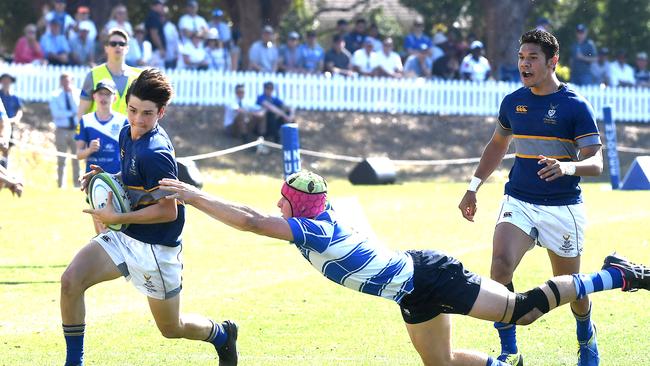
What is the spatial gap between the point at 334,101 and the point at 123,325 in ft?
67.3

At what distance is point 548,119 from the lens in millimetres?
8297

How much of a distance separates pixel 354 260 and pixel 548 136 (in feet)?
7.44

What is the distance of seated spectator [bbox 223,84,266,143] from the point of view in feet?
88.5

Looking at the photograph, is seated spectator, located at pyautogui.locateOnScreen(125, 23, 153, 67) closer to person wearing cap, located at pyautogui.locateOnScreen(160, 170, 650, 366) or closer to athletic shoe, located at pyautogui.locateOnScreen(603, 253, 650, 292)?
athletic shoe, located at pyautogui.locateOnScreen(603, 253, 650, 292)

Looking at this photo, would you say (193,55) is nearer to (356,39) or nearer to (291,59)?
(291,59)

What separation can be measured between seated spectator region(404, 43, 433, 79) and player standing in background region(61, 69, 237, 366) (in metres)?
22.7

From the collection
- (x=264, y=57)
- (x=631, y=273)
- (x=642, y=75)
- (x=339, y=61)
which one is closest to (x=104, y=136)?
(x=631, y=273)

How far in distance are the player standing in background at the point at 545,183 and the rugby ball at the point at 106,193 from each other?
100 inches

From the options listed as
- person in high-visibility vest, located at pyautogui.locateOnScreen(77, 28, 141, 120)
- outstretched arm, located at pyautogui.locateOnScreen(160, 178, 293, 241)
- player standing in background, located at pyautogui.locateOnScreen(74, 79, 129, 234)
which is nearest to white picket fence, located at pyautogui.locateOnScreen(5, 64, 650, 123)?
person in high-visibility vest, located at pyautogui.locateOnScreen(77, 28, 141, 120)

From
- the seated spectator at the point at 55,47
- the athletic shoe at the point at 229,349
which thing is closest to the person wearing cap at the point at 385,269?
the athletic shoe at the point at 229,349

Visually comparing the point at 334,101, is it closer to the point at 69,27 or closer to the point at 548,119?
the point at 69,27

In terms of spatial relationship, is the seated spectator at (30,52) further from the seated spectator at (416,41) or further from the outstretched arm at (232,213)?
the outstretched arm at (232,213)

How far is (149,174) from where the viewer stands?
24.1 ft

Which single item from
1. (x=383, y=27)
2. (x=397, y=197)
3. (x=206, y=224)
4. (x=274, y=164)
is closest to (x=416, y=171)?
(x=274, y=164)
